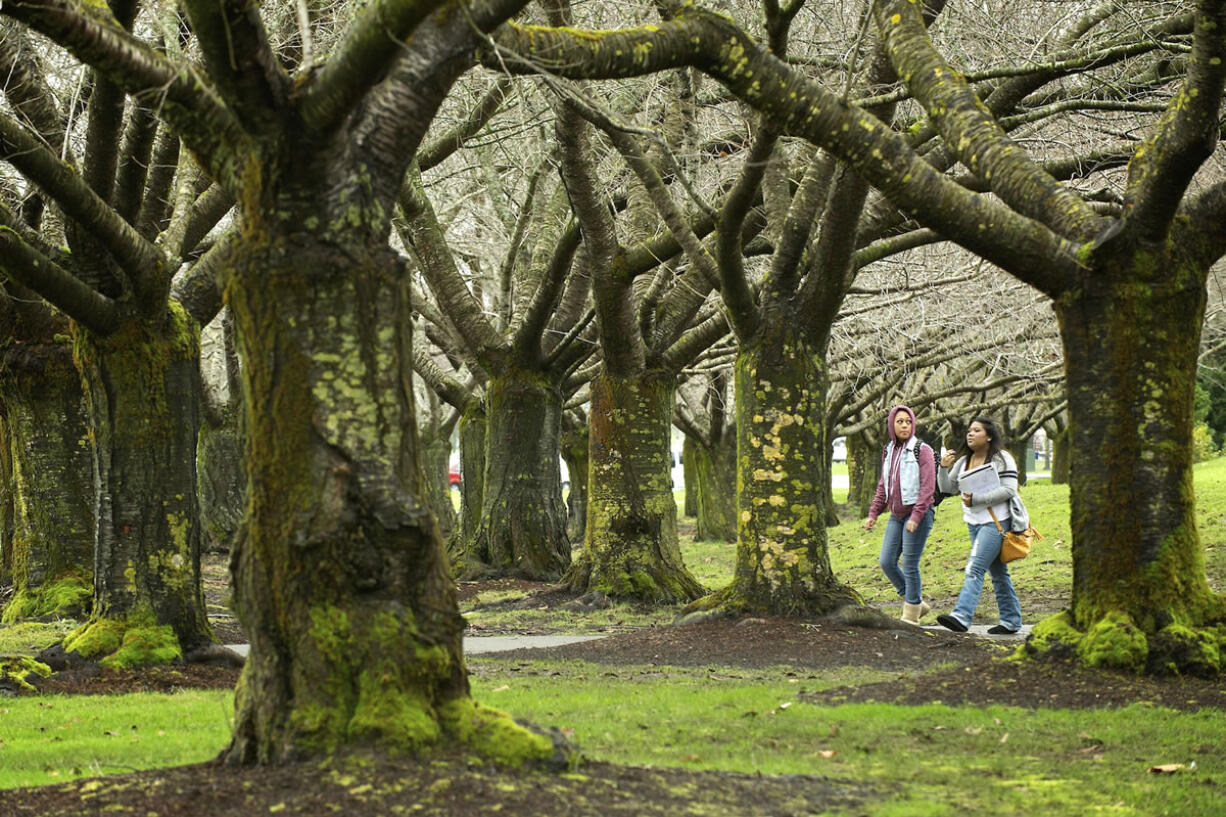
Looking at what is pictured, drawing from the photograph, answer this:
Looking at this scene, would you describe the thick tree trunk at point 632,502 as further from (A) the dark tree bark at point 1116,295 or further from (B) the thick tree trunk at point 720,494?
(B) the thick tree trunk at point 720,494

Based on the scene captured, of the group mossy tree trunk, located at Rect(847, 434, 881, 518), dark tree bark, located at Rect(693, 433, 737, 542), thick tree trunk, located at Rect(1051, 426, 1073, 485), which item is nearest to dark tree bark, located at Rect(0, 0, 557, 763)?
dark tree bark, located at Rect(693, 433, 737, 542)

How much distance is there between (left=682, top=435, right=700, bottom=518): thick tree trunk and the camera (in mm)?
33406

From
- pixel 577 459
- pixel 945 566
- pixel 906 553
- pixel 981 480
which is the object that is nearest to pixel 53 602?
pixel 906 553

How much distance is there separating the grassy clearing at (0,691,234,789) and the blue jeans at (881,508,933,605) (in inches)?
235

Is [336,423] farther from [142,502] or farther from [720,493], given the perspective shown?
[720,493]

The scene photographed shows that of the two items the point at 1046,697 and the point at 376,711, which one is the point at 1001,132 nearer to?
the point at 1046,697

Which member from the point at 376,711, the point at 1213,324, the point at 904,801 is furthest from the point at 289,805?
the point at 1213,324

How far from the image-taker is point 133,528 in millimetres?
9391

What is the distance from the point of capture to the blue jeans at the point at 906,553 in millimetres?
11602

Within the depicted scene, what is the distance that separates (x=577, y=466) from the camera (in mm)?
31172

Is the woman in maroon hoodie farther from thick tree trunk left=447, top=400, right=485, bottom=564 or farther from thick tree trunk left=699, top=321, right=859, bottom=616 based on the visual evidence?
thick tree trunk left=447, top=400, right=485, bottom=564

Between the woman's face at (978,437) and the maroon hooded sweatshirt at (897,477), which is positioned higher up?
the woman's face at (978,437)

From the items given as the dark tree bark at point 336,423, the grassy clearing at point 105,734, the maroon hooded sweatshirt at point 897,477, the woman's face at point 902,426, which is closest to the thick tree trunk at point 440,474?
the maroon hooded sweatshirt at point 897,477

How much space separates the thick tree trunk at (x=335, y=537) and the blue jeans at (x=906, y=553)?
7.04m
